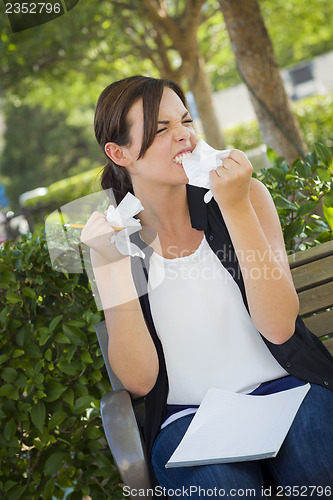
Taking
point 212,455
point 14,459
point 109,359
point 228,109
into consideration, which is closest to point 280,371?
point 212,455

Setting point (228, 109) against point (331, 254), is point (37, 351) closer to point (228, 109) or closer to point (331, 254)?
point (331, 254)

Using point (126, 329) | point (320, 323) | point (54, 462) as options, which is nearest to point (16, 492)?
point (54, 462)

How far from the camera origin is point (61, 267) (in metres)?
2.48

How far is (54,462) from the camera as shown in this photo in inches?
97.0

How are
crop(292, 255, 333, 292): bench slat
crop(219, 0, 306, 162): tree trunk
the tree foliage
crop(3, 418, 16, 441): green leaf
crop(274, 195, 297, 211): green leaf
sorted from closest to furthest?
crop(292, 255, 333, 292): bench slat → crop(3, 418, 16, 441): green leaf → crop(274, 195, 297, 211): green leaf → crop(219, 0, 306, 162): tree trunk → the tree foliage

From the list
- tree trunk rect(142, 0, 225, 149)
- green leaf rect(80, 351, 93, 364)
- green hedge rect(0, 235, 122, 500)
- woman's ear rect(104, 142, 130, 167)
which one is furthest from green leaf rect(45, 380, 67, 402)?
tree trunk rect(142, 0, 225, 149)

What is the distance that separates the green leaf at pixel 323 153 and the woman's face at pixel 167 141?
0.73m

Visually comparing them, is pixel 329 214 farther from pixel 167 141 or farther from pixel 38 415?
pixel 38 415

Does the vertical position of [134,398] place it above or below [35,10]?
below

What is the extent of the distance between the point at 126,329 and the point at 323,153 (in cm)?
122

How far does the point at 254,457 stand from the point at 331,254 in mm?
1010

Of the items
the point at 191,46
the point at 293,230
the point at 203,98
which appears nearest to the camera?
the point at 293,230

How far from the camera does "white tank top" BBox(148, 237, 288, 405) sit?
2000mm

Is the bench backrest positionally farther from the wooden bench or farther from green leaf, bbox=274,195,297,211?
green leaf, bbox=274,195,297,211
